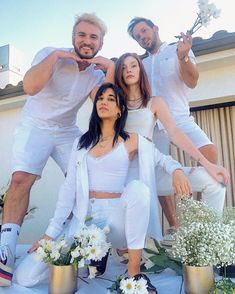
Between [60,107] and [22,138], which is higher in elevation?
[60,107]

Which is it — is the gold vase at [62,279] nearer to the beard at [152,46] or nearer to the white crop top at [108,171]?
the white crop top at [108,171]

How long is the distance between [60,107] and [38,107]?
0.16 meters

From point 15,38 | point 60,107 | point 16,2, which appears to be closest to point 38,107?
point 60,107

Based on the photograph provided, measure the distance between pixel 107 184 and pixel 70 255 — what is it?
0.46m

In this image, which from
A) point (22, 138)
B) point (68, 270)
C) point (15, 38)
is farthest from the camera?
point (15, 38)

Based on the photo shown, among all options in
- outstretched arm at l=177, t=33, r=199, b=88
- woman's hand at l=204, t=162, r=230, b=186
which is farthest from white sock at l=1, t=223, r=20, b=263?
outstretched arm at l=177, t=33, r=199, b=88

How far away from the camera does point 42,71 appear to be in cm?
215

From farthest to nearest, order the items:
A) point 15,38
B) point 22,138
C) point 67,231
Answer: point 15,38 < point 22,138 < point 67,231

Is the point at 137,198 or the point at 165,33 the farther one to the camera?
the point at 165,33

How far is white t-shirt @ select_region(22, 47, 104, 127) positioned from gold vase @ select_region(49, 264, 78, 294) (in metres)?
1.14

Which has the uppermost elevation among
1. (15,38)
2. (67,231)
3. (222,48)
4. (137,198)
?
(15,38)

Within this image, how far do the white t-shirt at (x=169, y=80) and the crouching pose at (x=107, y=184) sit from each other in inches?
→ 22.9

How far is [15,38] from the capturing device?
5398mm

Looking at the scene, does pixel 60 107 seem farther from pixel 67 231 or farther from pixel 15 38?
pixel 15 38
